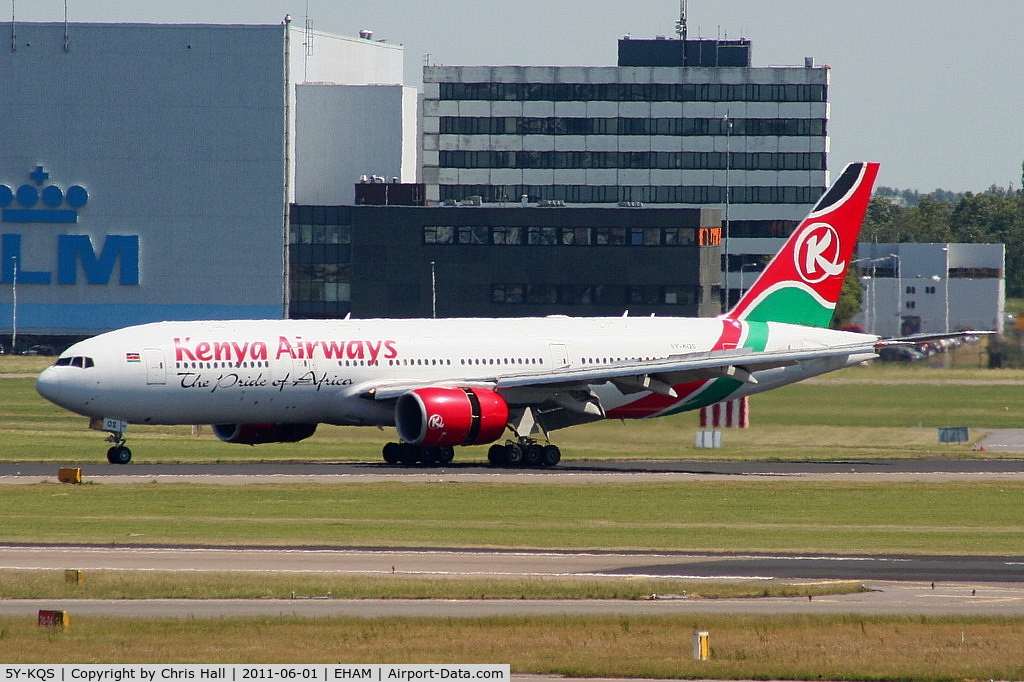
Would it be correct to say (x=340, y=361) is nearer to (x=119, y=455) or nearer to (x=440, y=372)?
(x=440, y=372)

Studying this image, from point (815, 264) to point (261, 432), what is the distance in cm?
2213

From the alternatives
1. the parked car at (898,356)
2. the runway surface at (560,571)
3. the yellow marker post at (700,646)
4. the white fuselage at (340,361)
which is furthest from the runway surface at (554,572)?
the parked car at (898,356)

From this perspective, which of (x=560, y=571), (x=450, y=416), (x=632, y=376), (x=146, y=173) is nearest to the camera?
(x=560, y=571)

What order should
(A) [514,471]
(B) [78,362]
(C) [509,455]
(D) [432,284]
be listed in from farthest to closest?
(D) [432,284], (C) [509,455], (A) [514,471], (B) [78,362]

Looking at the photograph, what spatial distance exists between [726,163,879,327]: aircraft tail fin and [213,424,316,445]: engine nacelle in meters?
17.2

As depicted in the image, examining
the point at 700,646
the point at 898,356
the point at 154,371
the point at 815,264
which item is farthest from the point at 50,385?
the point at 898,356

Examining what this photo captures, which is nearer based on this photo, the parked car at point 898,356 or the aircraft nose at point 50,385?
the aircraft nose at point 50,385

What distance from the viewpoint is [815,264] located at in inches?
2485

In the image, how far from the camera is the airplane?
5278 cm

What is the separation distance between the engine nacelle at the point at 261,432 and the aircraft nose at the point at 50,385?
582 centimetres

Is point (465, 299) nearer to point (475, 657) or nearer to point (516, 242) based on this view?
point (516, 242)

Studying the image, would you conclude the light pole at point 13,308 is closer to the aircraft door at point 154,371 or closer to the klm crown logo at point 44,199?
the klm crown logo at point 44,199

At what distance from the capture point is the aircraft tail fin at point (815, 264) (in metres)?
62.6

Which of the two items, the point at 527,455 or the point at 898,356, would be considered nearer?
the point at 527,455
